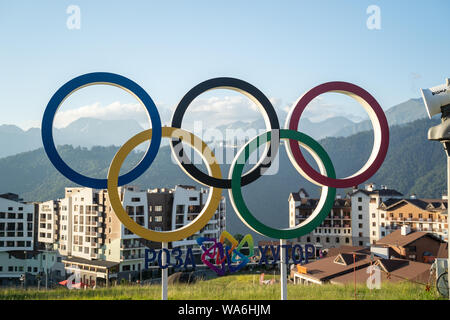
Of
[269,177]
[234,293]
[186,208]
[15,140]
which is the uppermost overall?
[15,140]

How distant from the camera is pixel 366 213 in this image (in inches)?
1832

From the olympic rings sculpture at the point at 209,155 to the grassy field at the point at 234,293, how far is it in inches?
70.2

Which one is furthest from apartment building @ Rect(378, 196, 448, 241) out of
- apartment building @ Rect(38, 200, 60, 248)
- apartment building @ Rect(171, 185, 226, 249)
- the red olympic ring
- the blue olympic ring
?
the blue olympic ring

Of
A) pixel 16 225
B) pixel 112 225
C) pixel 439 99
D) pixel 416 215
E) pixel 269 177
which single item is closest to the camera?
pixel 439 99

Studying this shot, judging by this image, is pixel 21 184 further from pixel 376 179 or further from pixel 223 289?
pixel 223 289

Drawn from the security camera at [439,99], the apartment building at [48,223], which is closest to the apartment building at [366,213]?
the apartment building at [48,223]

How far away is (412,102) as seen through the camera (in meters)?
191

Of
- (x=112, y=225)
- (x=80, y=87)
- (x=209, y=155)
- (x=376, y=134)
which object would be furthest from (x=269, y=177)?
(x=80, y=87)

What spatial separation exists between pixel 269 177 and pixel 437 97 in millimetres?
90407

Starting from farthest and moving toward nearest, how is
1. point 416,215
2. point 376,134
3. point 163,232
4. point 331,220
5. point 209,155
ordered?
point 331,220, point 416,215, point 376,134, point 209,155, point 163,232

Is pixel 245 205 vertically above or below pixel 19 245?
above

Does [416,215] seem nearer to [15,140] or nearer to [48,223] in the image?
[48,223]
